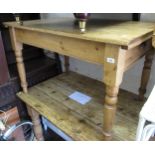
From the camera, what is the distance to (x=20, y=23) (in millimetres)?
1099

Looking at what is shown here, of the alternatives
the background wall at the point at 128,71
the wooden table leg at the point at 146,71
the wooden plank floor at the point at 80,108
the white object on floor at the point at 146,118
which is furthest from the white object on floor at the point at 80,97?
the white object on floor at the point at 146,118

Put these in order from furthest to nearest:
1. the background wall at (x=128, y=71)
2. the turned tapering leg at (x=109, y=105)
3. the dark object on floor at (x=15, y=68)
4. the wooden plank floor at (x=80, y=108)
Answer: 1. the dark object on floor at (x=15, y=68)
2. the background wall at (x=128, y=71)
3. the wooden plank floor at (x=80, y=108)
4. the turned tapering leg at (x=109, y=105)

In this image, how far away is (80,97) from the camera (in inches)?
52.4

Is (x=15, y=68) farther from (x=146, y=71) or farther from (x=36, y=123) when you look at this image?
(x=146, y=71)

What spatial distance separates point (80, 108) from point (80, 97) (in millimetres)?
138

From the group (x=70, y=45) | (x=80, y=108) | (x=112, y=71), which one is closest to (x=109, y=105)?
(x=112, y=71)

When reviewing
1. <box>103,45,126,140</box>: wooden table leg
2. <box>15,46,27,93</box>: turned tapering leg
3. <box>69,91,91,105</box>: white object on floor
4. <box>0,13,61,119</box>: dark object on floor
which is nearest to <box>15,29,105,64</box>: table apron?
<box>103,45,126,140</box>: wooden table leg

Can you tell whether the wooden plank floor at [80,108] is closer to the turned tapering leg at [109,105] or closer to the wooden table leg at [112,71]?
the turned tapering leg at [109,105]

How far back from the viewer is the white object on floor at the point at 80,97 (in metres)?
1.27

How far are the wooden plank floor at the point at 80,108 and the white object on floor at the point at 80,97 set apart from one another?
0.03 m

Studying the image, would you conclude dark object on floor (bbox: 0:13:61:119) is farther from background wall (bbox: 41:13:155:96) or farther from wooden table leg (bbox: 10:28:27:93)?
background wall (bbox: 41:13:155:96)

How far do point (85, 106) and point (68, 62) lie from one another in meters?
0.67
